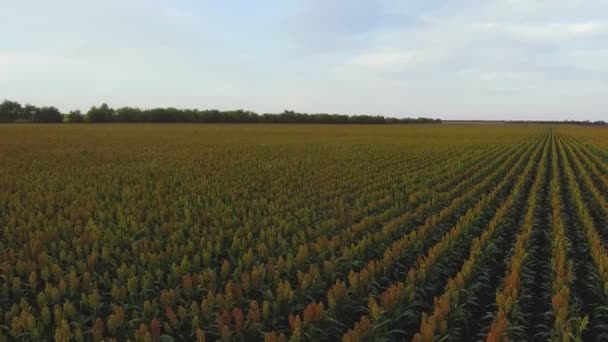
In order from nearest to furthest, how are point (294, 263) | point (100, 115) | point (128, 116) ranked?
1. point (294, 263)
2. point (100, 115)
3. point (128, 116)

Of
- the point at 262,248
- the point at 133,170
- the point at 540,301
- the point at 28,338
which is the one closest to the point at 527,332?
the point at 540,301

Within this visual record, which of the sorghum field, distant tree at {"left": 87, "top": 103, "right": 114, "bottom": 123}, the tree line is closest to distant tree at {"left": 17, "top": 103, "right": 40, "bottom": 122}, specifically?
the tree line

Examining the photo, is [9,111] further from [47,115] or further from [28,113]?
[47,115]

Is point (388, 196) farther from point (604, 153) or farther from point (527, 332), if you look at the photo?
point (604, 153)

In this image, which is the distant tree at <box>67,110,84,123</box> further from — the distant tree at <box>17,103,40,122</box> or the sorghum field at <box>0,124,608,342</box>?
the sorghum field at <box>0,124,608,342</box>

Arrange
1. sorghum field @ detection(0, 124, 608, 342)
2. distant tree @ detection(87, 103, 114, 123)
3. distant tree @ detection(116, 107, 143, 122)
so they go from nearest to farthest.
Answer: sorghum field @ detection(0, 124, 608, 342), distant tree @ detection(87, 103, 114, 123), distant tree @ detection(116, 107, 143, 122)

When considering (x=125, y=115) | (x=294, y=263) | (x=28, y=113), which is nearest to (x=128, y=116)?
(x=125, y=115)
